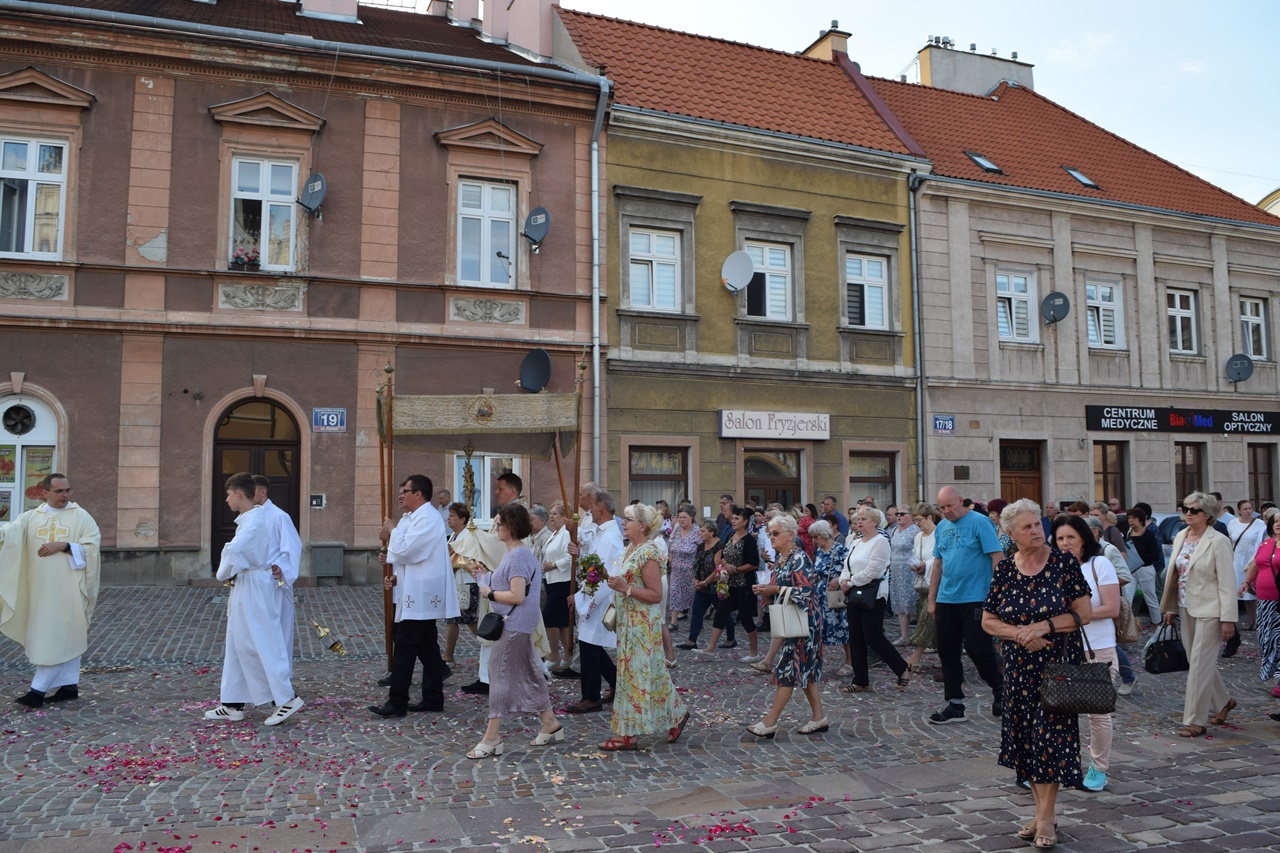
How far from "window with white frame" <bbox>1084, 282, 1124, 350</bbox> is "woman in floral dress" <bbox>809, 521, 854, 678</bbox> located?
578 inches

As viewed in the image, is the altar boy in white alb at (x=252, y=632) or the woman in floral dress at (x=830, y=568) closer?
the altar boy in white alb at (x=252, y=632)

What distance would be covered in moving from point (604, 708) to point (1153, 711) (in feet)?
14.9

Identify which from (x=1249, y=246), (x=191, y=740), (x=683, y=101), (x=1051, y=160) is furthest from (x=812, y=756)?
(x=1249, y=246)

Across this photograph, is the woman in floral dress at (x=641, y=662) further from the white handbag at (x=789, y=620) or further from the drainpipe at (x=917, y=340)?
the drainpipe at (x=917, y=340)

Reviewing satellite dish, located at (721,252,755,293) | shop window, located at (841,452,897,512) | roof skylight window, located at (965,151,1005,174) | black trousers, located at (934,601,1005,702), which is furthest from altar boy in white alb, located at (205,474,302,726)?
roof skylight window, located at (965,151,1005,174)

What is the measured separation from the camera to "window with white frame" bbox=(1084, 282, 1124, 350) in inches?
877

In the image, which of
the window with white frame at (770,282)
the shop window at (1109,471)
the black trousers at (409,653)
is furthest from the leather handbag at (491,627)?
the shop window at (1109,471)

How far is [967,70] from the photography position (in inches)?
1056

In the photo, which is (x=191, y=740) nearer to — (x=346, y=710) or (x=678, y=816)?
(x=346, y=710)

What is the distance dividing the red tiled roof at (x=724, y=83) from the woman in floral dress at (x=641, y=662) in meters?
12.8

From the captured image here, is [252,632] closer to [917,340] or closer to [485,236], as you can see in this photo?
[485,236]

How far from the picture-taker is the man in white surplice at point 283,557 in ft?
27.1

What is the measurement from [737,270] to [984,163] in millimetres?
7452

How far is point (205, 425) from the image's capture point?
15.4 meters
